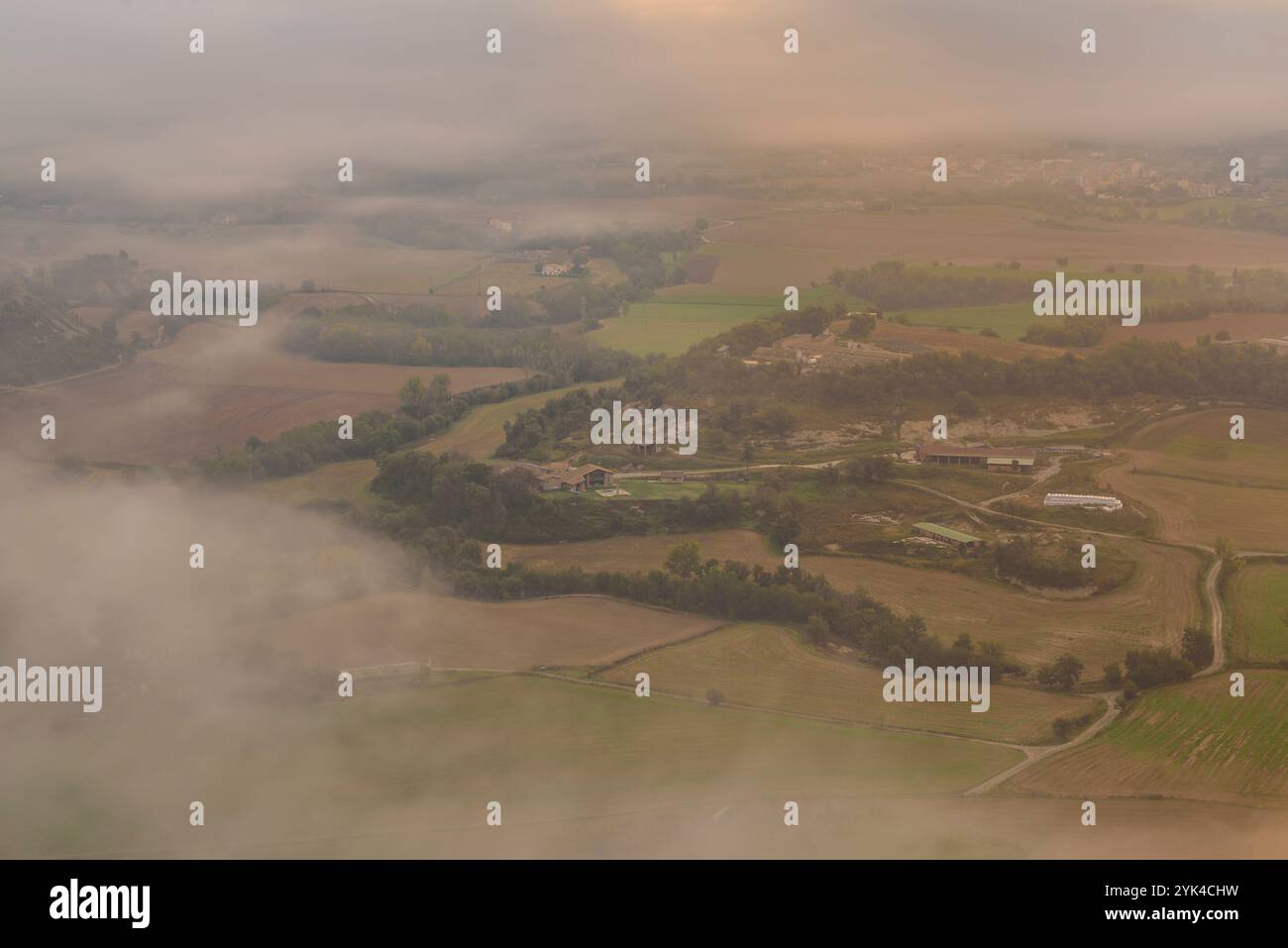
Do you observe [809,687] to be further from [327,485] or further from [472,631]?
[327,485]

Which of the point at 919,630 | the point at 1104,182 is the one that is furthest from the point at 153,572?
the point at 1104,182

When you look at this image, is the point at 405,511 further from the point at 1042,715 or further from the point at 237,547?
the point at 1042,715

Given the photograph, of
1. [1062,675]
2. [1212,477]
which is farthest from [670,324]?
[1062,675]

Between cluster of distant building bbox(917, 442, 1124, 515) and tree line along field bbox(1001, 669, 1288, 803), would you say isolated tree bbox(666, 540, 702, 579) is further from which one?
tree line along field bbox(1001, 669, 1288, 803)

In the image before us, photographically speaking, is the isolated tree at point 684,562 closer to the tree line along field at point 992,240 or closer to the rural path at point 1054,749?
the rural path at point 1054,749

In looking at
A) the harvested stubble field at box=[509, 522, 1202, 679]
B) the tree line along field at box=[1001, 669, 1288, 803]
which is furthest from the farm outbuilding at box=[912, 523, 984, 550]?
the tree line along field at box=[1001, 669, 1288, 803]
